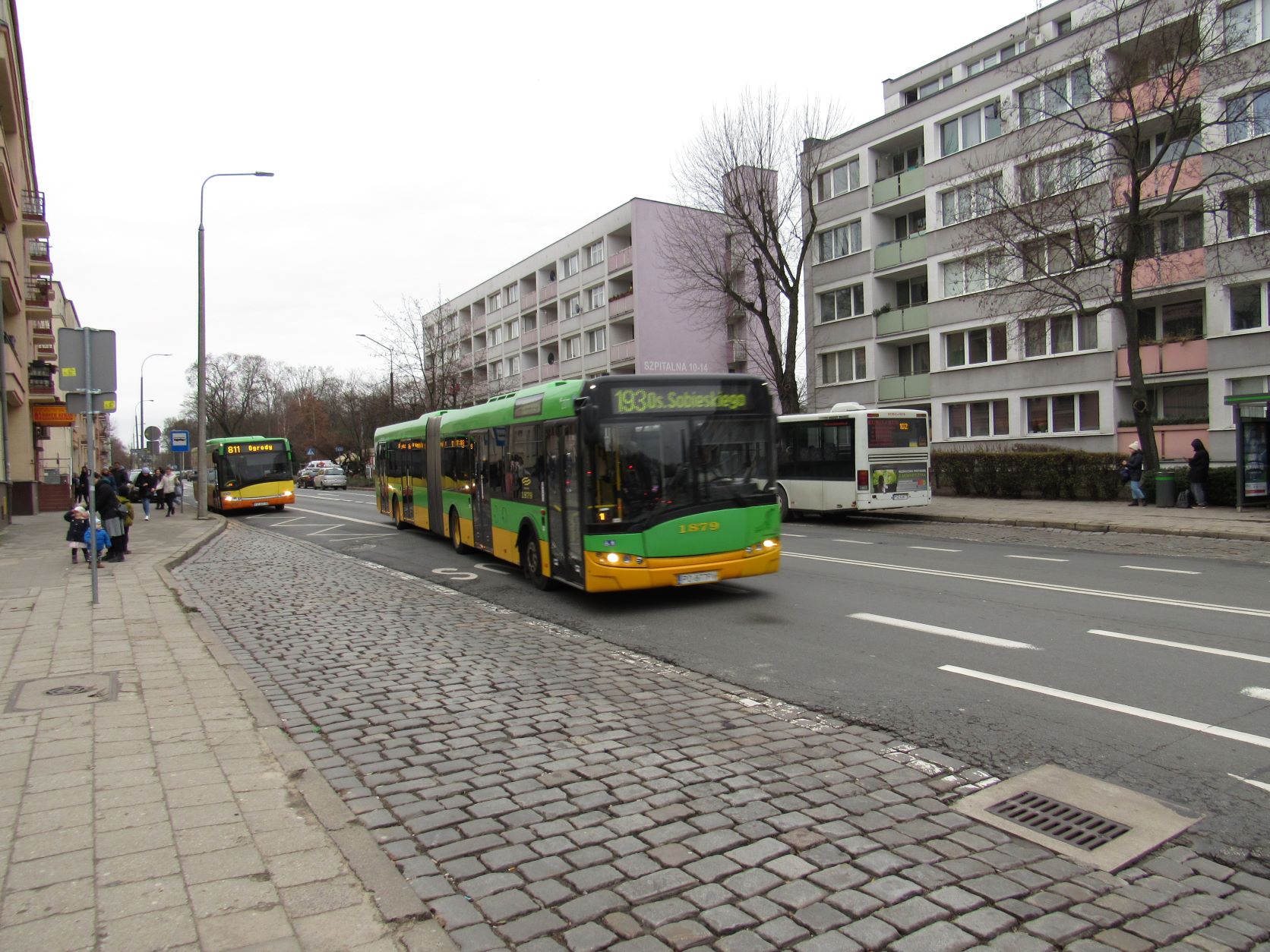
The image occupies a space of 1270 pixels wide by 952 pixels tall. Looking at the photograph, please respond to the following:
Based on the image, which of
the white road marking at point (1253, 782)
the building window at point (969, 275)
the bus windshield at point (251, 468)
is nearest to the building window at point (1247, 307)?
the building window at point (969, 275)

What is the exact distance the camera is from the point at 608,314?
57.6 metres

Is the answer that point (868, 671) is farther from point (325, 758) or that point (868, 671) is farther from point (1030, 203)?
point (1030, 203)

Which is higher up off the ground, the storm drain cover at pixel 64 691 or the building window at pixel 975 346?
the building window at pixel 975 346

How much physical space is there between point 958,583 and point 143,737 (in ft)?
29.7

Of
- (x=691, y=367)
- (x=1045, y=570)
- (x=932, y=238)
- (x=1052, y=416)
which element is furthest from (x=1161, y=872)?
(x=691, y=367)

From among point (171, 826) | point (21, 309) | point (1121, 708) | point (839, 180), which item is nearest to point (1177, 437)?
point (839, 180)

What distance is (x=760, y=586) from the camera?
1152cm

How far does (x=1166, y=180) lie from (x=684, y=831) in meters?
32.0

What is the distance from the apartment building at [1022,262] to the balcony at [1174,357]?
0.17 feet

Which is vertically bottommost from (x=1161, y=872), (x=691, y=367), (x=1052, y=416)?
(x=1161, y=872)

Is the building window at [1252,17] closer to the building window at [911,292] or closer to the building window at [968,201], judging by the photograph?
the building window at [968,201]

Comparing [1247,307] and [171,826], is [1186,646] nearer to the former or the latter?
[171,826]

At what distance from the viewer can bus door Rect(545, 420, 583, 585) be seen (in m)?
10.2

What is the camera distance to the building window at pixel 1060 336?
32.0 m
